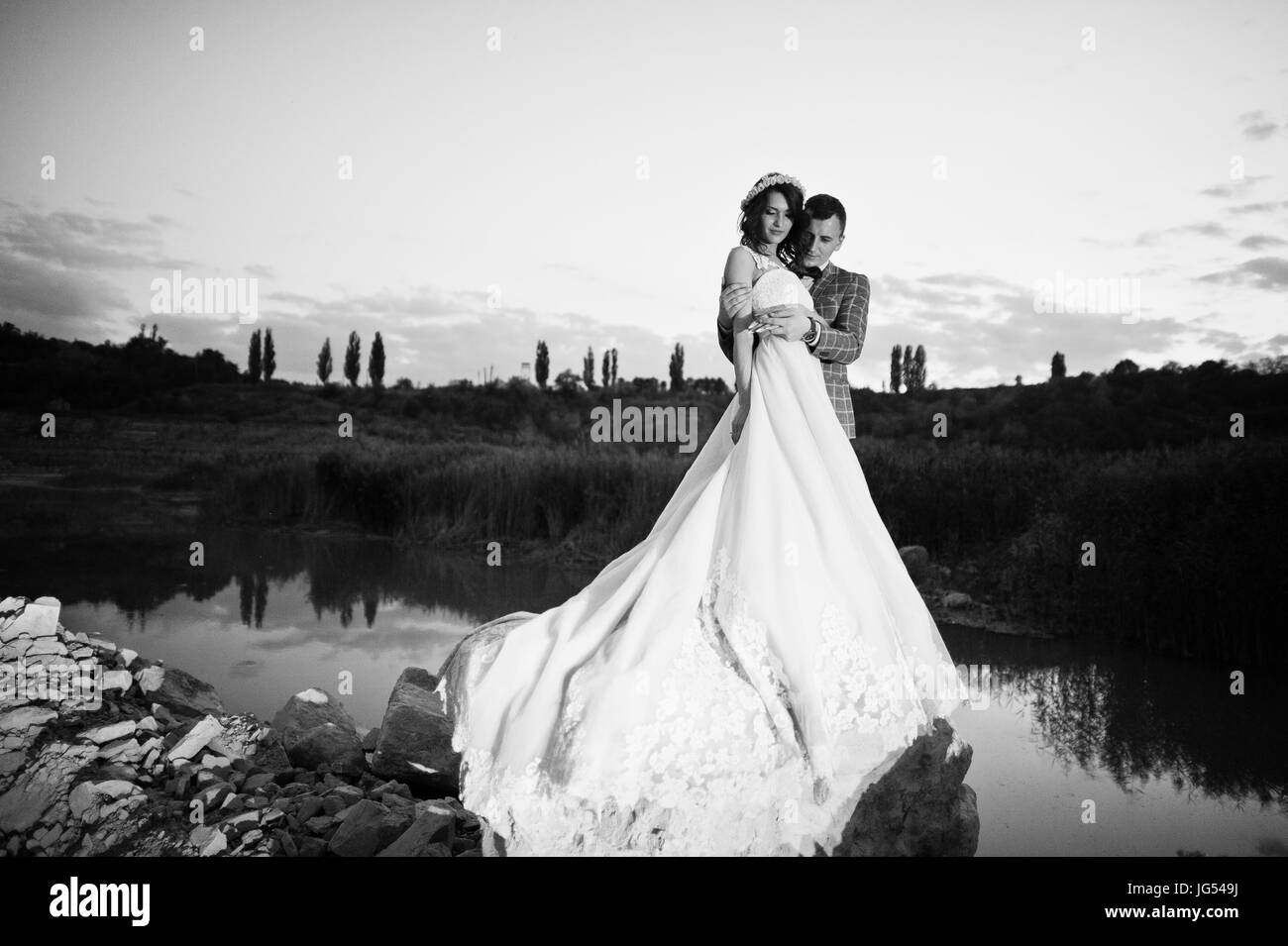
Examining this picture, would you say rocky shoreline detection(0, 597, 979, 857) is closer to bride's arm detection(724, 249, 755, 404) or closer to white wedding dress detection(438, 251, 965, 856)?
white wedding dress detection(438, 251, 965, 856)

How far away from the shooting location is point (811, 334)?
11.5 feet

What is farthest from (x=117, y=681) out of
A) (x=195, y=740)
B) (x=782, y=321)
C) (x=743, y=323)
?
(x=782, y=321)

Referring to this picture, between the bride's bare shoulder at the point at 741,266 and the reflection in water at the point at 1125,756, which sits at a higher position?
the bride's bare shoulder at the point at 741,266

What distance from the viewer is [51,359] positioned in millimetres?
19422

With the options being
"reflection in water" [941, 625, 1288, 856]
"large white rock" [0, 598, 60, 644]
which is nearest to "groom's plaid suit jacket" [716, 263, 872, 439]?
"reflection in water" [941, 625, 1288, 856]

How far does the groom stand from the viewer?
3.41 metres

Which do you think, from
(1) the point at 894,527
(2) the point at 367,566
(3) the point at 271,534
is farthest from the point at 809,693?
(3) the point at 271,534

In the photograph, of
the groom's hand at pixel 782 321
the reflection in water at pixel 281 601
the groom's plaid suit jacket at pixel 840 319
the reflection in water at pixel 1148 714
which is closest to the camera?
the groom's hand at pixel 782 321

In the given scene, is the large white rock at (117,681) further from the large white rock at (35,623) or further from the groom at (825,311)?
the groom at (825,311)

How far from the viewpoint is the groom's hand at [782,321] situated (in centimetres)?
337

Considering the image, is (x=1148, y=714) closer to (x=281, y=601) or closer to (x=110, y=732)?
(x=110, y=732)

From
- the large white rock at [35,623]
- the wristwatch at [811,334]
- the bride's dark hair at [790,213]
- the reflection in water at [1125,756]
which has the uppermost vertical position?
the bride's dark hair at [790,213]

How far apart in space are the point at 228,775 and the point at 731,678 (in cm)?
285

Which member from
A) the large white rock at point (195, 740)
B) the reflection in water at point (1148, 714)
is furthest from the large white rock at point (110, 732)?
the reflection in water at point (1148, 714)
